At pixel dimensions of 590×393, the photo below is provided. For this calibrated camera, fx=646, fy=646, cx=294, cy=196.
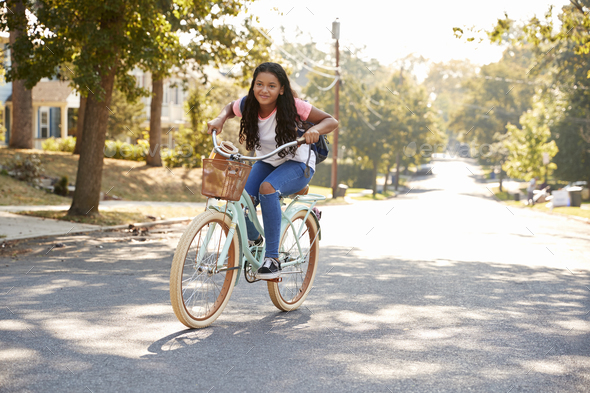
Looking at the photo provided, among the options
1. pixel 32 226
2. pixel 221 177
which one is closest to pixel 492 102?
pixel 32 226

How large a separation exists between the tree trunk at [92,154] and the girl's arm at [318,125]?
369 inches

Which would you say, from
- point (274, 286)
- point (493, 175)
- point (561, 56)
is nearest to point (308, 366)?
point (274, 286)

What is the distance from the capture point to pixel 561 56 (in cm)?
3816

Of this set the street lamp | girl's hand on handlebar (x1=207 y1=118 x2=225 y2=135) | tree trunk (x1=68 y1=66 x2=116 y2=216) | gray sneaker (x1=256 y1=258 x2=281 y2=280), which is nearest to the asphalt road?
gray sneaker (x1=256 y1=258 x2=281 y2=280)

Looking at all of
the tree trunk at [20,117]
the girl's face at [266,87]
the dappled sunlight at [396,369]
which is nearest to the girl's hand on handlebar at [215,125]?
the girl's face at [266,87]

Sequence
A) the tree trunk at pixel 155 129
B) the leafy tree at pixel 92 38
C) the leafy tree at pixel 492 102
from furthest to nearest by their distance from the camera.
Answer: the leafy tree at pixel 492 102 < the tree trunk at pixel 155 129 < the leafy tree at pixel 92 38

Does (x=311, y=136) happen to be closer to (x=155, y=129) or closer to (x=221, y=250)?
(x=221, y=250)

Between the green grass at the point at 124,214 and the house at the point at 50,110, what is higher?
the house at the point at 50,110

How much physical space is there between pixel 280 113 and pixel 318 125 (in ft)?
1.07

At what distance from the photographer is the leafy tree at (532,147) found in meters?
43.8

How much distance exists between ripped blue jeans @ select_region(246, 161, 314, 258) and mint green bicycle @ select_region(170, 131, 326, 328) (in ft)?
0.34

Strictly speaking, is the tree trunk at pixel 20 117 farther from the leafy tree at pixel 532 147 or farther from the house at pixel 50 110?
the leafy tree at pixel 532 147

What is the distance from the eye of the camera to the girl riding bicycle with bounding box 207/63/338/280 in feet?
17.0

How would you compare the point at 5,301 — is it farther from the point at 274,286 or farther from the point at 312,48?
the point at 312,48
